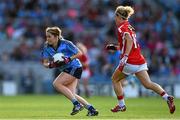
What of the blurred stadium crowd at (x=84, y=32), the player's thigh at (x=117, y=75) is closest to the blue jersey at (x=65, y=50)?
the player's thigh at (x=117, y=75)

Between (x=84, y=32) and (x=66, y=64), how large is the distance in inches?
786

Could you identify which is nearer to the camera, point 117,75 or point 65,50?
point 65,50

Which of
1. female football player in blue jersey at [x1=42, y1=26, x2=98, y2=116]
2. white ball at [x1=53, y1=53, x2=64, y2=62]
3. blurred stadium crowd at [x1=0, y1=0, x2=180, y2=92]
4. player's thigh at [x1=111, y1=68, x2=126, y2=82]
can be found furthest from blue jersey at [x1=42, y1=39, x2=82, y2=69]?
blurred stadium crowd at [x1=0, y1=0, x2=180, y2=92]

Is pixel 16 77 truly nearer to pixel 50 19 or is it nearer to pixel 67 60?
pixel 50 19

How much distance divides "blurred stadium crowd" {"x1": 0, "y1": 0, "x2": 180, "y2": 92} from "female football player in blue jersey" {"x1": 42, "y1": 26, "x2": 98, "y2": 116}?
657 inches

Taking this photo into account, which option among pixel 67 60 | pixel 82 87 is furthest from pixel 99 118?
pixel 82 87

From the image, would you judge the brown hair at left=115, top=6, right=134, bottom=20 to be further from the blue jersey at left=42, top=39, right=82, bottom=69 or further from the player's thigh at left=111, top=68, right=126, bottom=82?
the blue jersey at left=42, top=39, right=82, bottom=69

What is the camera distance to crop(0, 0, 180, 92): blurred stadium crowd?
1431 inches

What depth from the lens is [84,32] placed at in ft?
125

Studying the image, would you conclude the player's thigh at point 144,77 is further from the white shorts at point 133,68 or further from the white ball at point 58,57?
the white ball at point 58,57

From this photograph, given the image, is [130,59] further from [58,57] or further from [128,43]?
[58,57]

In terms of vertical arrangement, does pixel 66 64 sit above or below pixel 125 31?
below

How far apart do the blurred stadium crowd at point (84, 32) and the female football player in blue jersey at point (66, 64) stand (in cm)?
1669

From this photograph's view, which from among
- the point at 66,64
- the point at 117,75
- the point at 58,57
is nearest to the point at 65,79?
the point at 66,64
